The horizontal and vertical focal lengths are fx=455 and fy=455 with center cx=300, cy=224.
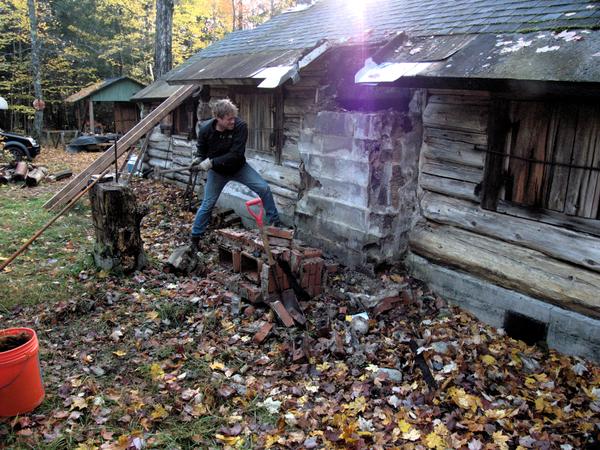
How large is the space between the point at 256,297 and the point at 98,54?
27.0m

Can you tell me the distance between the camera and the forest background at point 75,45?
956 inches

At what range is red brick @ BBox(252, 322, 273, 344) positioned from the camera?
14.7ft

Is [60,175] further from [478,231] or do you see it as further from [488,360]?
[488,360]

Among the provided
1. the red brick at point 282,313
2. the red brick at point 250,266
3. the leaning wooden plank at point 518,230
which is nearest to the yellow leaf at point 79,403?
the red brick at point 282,313

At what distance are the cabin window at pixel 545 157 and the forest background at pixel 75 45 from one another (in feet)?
76.3

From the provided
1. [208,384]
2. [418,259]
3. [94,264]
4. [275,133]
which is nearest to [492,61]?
[418,259]

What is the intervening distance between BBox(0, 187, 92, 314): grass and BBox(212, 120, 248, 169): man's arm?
2.21 metres

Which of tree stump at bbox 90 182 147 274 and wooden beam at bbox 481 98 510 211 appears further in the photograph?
tree stump at bbox 90 182 147 274

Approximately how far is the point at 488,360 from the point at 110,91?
23.8m

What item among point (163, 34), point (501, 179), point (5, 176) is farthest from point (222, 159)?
point (163, 34)

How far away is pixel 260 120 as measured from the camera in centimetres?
849

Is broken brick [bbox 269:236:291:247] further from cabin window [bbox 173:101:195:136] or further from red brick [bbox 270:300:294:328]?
cabin window [bbox 173:101:195:136]

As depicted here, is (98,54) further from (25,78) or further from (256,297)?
(256,297)

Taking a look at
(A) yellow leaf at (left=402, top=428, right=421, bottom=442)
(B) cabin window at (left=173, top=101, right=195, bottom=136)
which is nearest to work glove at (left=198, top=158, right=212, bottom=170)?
(A) yellow leaf at (left=402, top=428, right=421, bottom=442)
